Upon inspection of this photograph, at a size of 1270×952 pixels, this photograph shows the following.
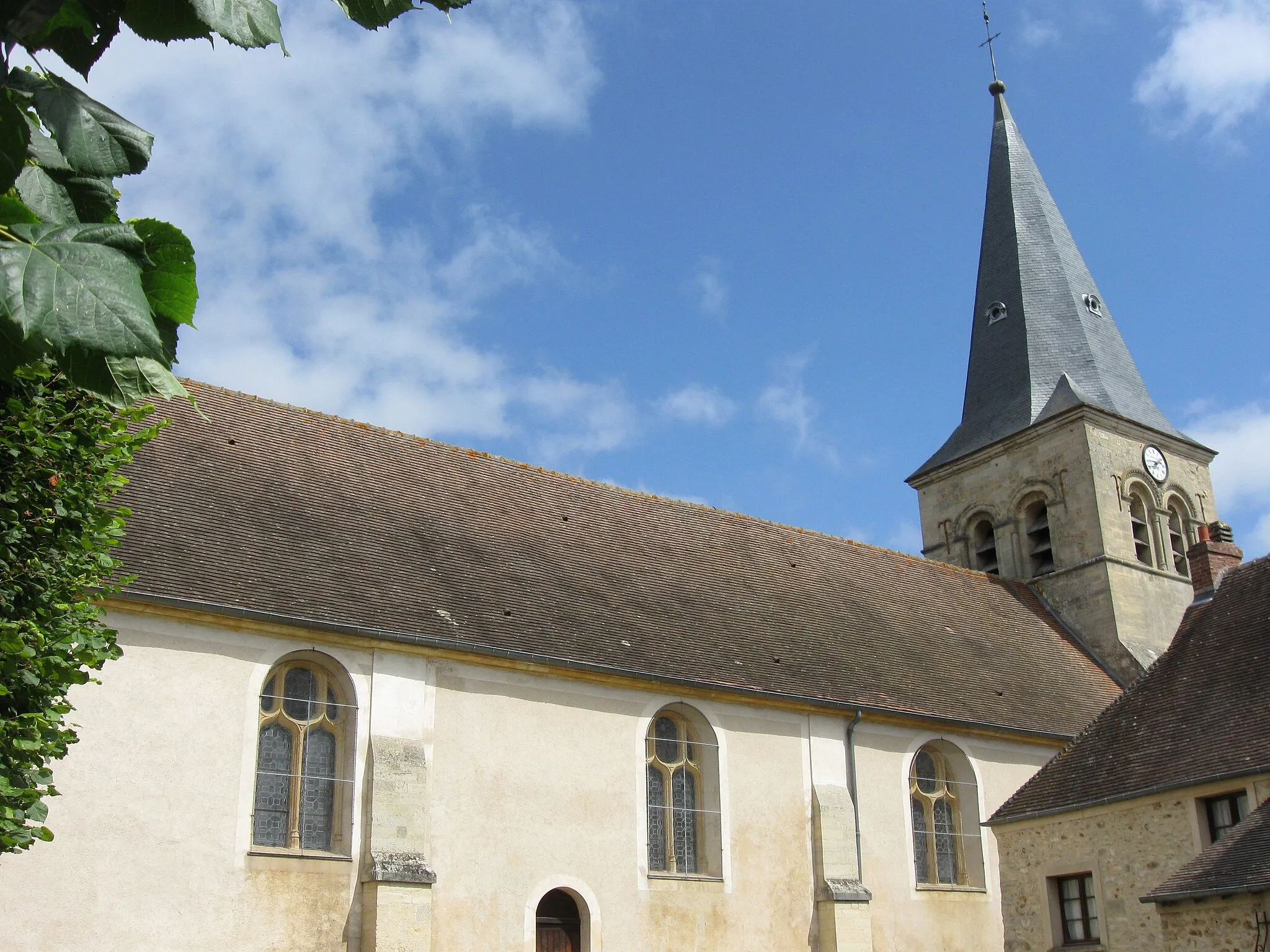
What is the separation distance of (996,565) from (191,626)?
17072mm

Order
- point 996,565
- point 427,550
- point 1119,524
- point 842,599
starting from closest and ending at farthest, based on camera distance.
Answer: point 427,550 < point 842,599 < point 1119,524 < point 996,565

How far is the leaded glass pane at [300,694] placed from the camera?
12.7m

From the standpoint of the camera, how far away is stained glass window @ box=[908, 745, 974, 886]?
16484 millimetres

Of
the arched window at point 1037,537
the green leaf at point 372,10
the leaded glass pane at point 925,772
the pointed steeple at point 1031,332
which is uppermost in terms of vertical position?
the pointed steeple at point 1031,332

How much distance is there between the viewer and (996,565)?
82.0 ft

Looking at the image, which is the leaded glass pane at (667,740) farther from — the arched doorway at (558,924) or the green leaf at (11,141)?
the green leaf at (11,141)

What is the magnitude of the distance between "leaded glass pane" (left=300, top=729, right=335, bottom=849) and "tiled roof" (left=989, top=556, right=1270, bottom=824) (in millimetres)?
7994

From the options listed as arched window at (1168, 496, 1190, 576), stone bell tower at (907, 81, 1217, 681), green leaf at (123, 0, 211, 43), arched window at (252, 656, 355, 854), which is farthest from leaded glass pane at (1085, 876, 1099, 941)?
green leaf at (123, 0, 211, 43)

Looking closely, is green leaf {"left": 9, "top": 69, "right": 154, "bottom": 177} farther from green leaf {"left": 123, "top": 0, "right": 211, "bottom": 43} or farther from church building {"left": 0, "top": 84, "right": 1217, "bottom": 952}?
church building {"left": 0, "top": 84, "right": 1217, "bottom": 952}

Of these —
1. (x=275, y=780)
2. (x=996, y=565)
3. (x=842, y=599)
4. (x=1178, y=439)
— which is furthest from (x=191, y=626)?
(x=1178, y=439)

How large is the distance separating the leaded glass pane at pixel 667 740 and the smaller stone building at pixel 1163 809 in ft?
13.3

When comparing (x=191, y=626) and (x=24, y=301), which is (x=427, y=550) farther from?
(x=24, y=301)

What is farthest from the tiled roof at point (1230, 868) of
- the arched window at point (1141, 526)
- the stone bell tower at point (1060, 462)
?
the arched window at point (1141, 526)

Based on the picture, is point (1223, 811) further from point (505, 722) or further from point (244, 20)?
point (244, 20)
